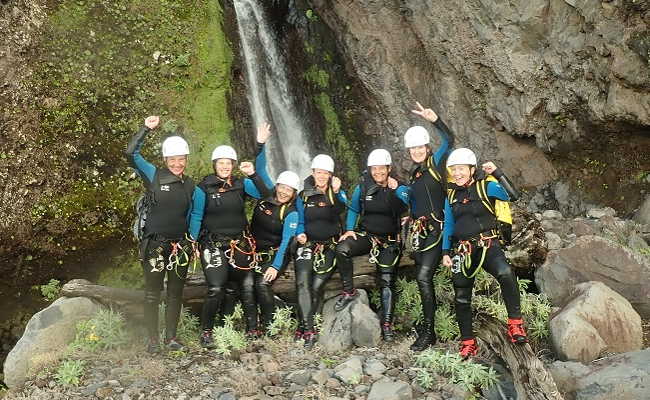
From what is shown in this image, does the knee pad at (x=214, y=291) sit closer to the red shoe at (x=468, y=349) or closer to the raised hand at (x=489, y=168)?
the red shoe at (x=468, y=349)

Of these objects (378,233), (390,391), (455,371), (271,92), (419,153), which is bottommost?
(390,391)

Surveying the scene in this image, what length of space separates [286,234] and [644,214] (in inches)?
358

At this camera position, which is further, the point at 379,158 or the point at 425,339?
the point at 379,158

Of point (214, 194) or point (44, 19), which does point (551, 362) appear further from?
point (44, 19)

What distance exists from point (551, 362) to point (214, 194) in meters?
5.88

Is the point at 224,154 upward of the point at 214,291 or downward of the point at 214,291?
upward

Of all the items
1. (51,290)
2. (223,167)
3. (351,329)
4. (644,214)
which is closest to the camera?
(223,167)

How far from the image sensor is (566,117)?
13914mm

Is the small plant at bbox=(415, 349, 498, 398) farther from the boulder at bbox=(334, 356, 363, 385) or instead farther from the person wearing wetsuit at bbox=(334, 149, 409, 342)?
the person wearing wetsuit at bbox=(334, 149, 409, 342)

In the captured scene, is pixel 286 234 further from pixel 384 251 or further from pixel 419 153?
pixel 419 153

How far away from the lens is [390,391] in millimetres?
7152

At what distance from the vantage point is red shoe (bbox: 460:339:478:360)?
7.66m

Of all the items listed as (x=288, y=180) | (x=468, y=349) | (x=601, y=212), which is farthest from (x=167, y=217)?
(x=601, y=212)

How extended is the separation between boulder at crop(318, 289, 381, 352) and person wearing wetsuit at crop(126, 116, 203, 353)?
244 cm
